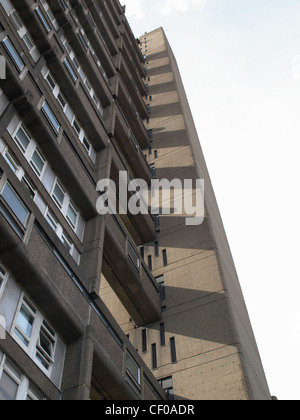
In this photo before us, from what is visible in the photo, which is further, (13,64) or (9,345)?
(13,64)

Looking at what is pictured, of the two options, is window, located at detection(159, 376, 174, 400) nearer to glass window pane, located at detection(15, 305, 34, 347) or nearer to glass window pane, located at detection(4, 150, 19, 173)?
glass window pane, located at detection(15, 305, 34, 347)

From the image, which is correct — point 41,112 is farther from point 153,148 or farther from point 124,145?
point 153,148

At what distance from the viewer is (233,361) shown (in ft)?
56.7

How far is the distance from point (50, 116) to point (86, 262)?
615 centimetres

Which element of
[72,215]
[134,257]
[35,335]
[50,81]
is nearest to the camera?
[35,335]

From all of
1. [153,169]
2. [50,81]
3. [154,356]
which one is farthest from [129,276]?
[153,169]

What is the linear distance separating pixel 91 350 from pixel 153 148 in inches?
895

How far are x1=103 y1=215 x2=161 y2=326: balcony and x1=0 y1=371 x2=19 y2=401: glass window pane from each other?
29.2 ft

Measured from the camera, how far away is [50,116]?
18.1m

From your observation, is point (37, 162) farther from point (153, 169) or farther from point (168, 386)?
point (153, 169)

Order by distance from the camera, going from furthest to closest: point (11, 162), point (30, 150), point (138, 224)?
point (138, 224) < point (30, 150) < point (11, 162)

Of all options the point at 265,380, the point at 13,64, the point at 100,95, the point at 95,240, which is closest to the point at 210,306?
the point at 265,380

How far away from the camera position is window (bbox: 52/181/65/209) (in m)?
16.5

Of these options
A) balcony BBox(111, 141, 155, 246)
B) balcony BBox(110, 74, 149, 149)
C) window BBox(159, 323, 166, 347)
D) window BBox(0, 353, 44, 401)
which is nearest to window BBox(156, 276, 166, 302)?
window BBox(159, 323, 166, 347)
